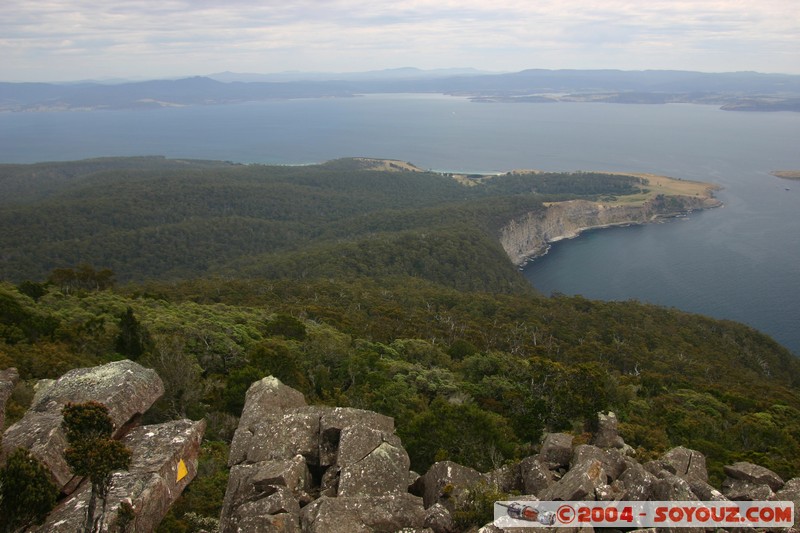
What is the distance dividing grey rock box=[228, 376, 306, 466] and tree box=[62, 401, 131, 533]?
13.7ft

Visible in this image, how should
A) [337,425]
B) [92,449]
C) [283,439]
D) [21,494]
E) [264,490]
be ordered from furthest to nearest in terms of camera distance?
[337,425], [283,439], [264,490], [21,494], [92,449]

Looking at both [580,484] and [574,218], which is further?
[574,218]

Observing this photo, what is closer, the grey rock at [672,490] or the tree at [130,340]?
the grey rock at [672,490]

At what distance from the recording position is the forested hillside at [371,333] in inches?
795

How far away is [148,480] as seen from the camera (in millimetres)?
11102

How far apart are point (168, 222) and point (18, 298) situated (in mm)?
104137

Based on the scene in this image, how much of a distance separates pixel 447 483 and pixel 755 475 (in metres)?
9.07

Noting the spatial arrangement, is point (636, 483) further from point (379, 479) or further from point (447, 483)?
point (379, 479)

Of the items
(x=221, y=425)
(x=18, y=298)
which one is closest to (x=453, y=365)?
(x=221, y=425)

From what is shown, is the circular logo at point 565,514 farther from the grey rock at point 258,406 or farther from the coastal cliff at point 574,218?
the coastal cliff at point 574,218

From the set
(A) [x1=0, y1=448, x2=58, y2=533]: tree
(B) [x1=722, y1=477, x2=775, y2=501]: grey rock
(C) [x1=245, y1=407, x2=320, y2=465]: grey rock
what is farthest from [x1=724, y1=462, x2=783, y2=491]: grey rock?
(A) [x1=0, y1=448, x2=58, y2=533]: tree

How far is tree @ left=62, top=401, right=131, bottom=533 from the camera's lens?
8734mm

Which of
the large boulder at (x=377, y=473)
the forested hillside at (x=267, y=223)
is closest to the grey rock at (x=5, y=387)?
the large boulder at (x=377, y=473)

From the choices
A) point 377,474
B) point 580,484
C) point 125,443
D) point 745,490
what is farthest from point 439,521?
point 745,490
